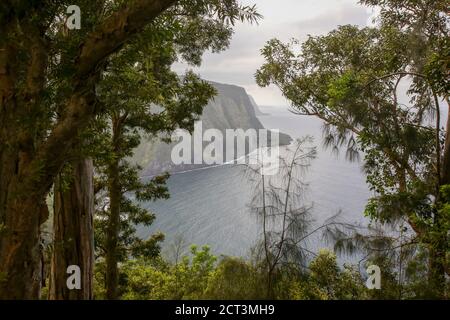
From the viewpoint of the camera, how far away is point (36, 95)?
1.74 meters

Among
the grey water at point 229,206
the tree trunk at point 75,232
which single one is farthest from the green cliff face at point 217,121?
the tree trunk at point 75,232

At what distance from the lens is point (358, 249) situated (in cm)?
443

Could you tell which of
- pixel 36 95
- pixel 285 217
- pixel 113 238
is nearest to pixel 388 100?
pixel 285 217

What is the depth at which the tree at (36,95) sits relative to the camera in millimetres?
1581

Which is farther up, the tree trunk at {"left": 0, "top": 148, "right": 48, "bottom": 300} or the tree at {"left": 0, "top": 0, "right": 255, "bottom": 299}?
the tree at {"left": 0, "top": 0, "right": 255, "bottom": 299}

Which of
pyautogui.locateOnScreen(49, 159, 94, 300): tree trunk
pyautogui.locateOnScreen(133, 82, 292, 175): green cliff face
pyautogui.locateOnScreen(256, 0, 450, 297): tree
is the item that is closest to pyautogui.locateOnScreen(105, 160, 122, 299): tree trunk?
pyautogui.locateOnScreen(49, 159, 94, 300): tree trunk

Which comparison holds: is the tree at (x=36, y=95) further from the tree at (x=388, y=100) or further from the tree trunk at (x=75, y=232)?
the tree at (x=388, y=100)

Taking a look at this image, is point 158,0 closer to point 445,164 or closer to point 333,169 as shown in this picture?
point 445,164

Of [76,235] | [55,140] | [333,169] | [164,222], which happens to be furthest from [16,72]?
[333,169]

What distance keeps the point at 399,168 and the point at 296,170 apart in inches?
80.7

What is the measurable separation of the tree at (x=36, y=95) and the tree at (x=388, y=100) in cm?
269

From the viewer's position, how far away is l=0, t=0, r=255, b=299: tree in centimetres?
158

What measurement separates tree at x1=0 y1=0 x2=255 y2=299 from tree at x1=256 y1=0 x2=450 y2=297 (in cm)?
269

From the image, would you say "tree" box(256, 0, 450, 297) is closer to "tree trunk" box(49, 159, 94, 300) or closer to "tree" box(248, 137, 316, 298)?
"tree" box(248, 137, 316, 298)
